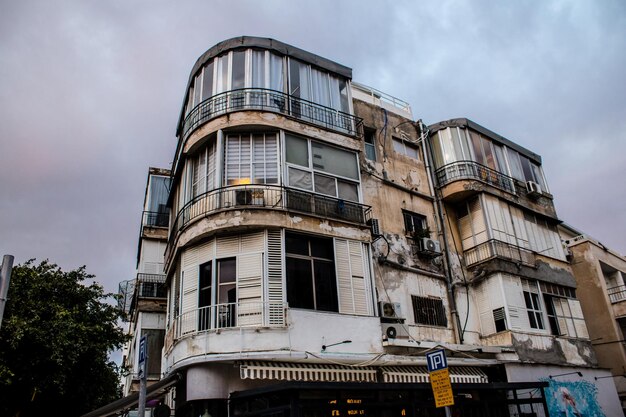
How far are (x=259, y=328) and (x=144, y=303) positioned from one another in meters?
11.1

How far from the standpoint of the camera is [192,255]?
51.2 ft

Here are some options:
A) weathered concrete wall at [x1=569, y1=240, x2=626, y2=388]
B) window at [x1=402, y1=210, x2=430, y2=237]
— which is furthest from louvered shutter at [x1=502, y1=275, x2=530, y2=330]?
weathered concrete wall at [x1=569, y1=240, x2=626, y2=388]

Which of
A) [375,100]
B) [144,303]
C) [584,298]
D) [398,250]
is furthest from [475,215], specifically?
[144,303]

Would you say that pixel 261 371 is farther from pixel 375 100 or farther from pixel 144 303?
pixel 375 100

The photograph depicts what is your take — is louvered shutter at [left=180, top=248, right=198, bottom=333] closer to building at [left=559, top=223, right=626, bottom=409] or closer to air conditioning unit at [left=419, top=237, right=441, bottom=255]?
air conditioning unit at [left=419, top=237, right=441, bottom=255]

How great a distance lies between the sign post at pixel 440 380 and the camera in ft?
29.1

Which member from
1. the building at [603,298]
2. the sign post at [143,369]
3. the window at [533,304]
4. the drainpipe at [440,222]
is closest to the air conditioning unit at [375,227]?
the drainpipe at [440,222]

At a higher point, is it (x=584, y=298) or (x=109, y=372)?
(x=584, y=298)

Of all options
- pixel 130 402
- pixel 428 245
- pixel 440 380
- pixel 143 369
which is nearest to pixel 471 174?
A: pixel 428 245

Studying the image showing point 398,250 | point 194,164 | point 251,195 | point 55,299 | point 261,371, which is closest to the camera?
point 261,371

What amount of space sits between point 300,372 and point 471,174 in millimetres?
12499

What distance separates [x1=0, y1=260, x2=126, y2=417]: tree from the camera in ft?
56.9

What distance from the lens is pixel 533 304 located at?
20375 mm

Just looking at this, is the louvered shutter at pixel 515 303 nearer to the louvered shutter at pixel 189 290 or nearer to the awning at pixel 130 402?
the louvered shutter at pixel 189 290
